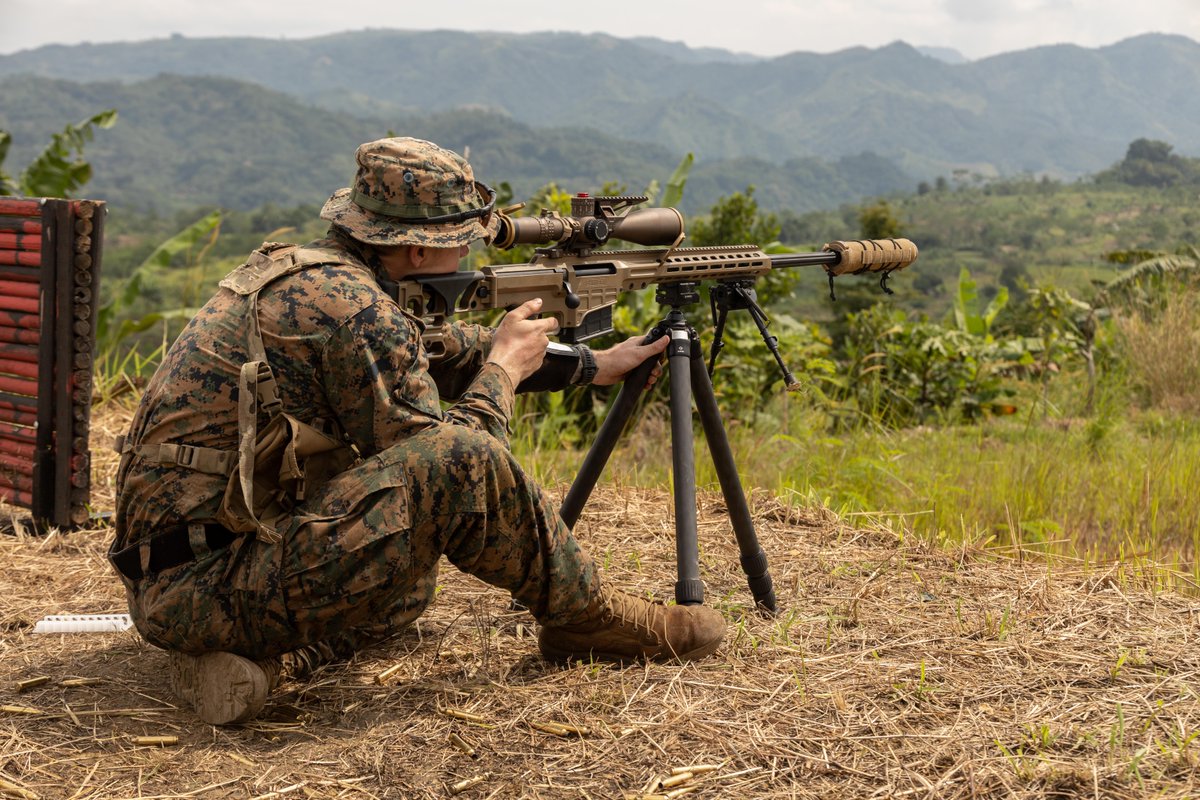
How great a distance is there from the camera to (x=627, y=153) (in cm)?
18638

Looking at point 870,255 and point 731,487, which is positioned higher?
point 870,255

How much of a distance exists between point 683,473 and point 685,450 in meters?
0.08

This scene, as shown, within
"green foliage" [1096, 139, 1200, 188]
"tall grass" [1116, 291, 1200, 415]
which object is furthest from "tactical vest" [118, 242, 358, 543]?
"green foliage" [1096, 139, 1200, 188]

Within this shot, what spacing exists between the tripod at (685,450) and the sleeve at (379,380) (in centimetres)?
86

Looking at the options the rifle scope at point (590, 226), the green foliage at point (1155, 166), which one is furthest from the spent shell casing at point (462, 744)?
the green foliage at point (1155, 166)

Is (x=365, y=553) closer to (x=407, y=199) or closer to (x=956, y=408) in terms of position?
(x=407, y=199)

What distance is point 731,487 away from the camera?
3.80 metres

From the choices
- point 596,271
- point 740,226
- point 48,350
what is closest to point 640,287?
point 596,271

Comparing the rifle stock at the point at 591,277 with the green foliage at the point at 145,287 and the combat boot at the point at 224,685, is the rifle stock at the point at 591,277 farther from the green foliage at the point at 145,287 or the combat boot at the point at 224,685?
the green foliage at the point at 145,287

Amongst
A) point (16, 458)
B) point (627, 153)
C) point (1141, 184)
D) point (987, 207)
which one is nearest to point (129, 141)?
point (627, 153)

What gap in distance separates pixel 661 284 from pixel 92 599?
250 centimetres

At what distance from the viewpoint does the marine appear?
9.21 feet

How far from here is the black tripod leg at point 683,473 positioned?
3518 millimetres

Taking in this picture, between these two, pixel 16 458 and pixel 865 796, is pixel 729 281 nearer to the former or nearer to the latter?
pixel 865 796
